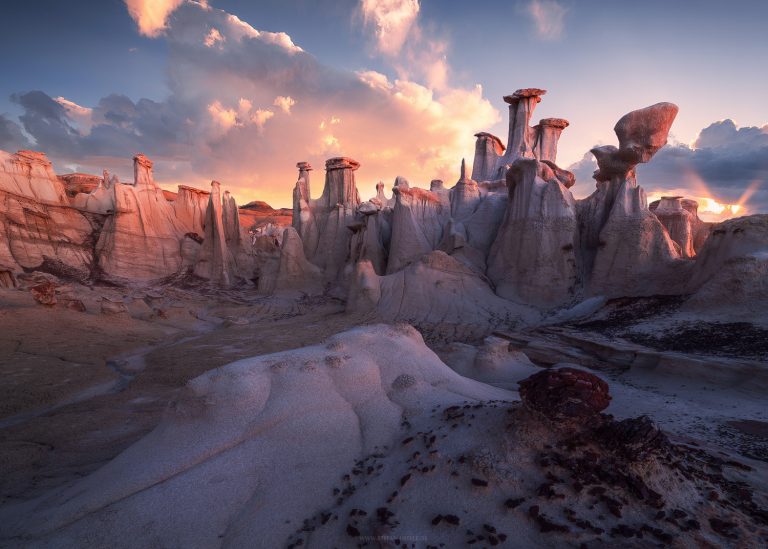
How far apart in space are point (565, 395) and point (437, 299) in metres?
12.7

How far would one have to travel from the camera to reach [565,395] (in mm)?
3041

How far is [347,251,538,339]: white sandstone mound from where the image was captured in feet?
46.3

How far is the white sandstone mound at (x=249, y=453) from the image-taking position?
9.77 ft

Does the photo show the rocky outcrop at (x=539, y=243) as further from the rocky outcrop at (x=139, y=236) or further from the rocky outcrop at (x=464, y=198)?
the rocky outcrop at (x=139, y=236)

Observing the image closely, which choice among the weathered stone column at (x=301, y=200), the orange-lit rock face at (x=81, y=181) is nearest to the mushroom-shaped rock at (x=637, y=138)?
the weathered stone column at (x=301, y=200)

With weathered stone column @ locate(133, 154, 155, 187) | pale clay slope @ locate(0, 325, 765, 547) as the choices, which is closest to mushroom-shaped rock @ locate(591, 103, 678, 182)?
pale clay slope @ locate(0, 325, 765, 547)

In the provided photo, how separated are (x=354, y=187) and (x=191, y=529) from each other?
25743 mm

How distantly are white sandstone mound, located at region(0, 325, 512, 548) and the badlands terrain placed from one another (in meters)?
0.02

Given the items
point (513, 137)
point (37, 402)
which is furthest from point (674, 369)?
point (513, 137)

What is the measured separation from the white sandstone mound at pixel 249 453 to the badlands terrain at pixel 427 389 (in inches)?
0.9

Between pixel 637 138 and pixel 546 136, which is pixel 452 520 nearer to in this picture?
pixel 637 138

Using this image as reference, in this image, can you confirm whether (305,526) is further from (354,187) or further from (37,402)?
(354,187)

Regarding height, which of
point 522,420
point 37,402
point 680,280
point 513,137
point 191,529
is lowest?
point 37,402

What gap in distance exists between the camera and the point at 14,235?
19.4 metres
